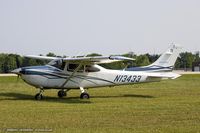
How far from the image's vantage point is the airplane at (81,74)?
1927 centimetres

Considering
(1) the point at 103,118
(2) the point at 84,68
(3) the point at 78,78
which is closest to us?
(1) the point at 103,118

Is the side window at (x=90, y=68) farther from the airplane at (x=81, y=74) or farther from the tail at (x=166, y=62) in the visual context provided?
the tail at (x=166, y=62)

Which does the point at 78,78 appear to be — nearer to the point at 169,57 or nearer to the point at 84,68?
the point at 84,68

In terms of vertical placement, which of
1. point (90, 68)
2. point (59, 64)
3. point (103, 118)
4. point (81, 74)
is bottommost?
point (103, 118)

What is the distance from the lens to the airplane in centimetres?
1927

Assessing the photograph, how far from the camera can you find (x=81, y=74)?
2036cm

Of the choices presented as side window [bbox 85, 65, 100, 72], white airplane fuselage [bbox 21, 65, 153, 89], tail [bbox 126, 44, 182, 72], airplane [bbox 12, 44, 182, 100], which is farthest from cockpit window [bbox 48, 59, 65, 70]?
tail [bbox 126, 44, 182, 72]

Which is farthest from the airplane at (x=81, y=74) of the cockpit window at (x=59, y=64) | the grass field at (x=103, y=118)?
the grass field at (x=103, y=118)

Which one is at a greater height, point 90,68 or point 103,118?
point 90,68

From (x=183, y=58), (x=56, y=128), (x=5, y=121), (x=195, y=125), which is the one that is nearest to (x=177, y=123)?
(x=195, y=125)

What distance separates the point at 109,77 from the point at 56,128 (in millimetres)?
10918

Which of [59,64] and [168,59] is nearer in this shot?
[59,64]

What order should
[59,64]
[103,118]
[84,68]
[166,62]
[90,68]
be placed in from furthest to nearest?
[166,62] < [90,68] < [84,68] < [59,64] < [103,118]

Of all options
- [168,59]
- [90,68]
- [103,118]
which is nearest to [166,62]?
[168,59]
